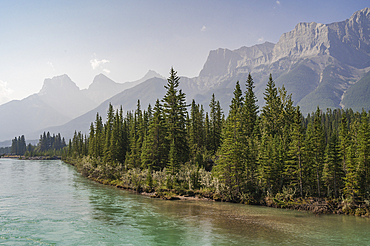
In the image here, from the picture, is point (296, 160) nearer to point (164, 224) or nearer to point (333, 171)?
point (333, 171)

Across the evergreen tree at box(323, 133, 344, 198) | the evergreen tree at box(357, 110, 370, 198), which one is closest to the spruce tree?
the evergreen tree at box(323, 133, 344, 198)

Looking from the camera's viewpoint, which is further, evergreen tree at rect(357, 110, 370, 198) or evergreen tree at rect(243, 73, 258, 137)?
evergreen tree at rect(243, 73, 258, 137)

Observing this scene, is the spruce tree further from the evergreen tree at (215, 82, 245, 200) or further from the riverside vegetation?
the evergreen tree at (215, 82, 245, 200)

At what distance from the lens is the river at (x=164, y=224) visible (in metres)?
24.8

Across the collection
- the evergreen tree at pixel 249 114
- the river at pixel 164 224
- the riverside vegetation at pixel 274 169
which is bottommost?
the river at pixel 164 224

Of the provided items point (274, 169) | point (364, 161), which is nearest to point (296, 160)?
point (274, 169)

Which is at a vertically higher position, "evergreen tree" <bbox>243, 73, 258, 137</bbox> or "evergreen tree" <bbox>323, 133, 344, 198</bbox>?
"evergreen tree" <bbox>243, 73, 258, 137</bbox>

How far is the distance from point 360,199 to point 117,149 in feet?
221

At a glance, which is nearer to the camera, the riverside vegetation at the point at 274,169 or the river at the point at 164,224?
the river at the point at 164,224

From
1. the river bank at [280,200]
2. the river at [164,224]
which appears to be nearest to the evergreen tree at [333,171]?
the river bank at [280,200]

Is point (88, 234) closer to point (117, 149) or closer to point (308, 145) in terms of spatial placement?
point (308, 145)

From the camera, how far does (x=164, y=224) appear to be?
30.5 meters

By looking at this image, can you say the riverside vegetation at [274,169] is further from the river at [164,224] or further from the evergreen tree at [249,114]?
the river at [164,224]

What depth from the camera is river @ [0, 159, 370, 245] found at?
975 inches
